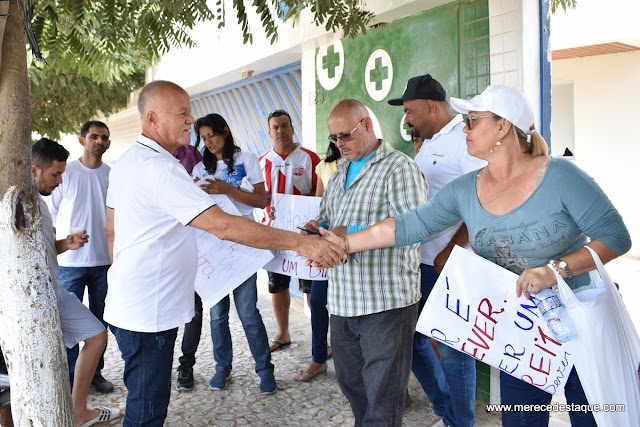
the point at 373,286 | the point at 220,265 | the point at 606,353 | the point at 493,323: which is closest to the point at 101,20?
the point at 220,265

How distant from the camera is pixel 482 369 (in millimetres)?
Result: 3928

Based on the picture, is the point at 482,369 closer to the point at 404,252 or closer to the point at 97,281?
the point at 404,252

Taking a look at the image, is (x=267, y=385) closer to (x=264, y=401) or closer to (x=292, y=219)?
(x=264, y=401)

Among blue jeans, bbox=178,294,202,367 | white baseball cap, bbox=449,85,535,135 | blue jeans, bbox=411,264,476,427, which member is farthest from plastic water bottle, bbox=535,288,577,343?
blue jeans, bbox=178,294,202,367

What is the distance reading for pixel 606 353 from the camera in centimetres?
199

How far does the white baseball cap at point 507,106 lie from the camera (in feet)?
7.29

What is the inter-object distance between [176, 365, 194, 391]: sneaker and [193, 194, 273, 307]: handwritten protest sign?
83 centimetres

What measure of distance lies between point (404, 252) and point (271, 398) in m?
1.95

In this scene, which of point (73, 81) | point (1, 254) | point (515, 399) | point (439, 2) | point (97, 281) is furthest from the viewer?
point (73, 81)

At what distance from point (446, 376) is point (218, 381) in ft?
6.26

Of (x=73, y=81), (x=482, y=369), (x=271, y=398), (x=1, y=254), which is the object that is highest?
(x=73, y=81)

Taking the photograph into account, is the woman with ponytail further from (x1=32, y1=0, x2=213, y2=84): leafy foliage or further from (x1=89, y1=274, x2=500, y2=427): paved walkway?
(x1=32, y1=0, x2=213, y2=84): leafy foliage

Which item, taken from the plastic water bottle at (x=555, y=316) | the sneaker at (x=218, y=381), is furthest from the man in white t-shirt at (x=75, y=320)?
the plastic water bottle at (x=555, y=316)

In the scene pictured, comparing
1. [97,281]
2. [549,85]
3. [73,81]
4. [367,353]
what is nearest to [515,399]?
[367,353]
